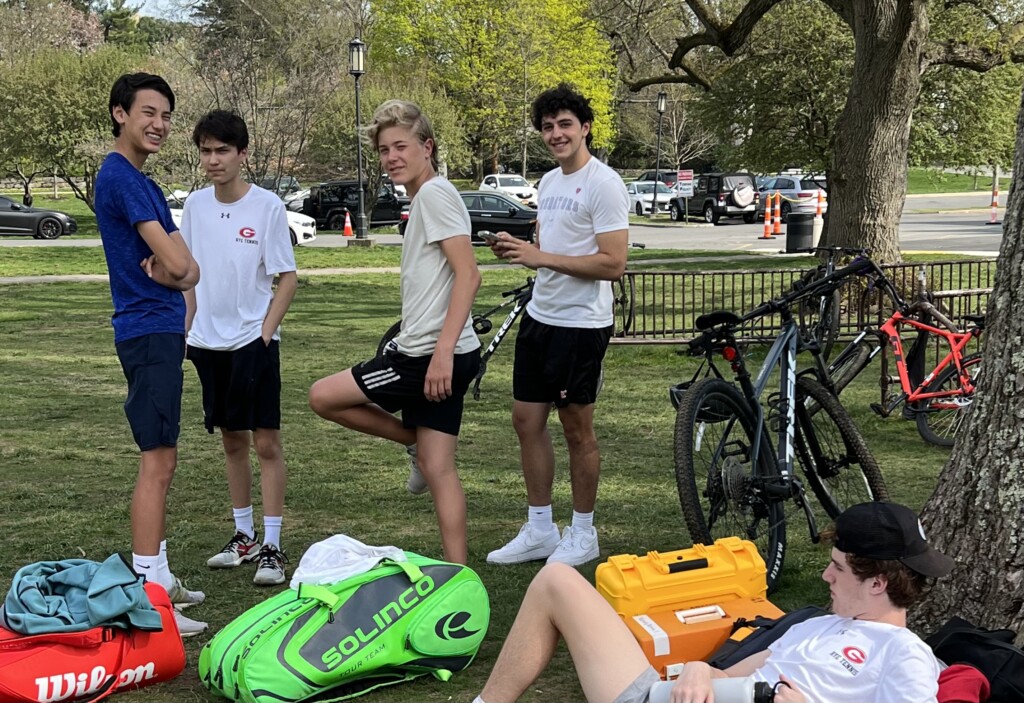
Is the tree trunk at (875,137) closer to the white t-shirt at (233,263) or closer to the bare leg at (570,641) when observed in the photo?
the white t-shirt at (233,263)

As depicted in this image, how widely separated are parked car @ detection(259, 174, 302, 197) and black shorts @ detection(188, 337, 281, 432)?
673 inches

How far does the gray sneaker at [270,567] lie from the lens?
16.5 ft

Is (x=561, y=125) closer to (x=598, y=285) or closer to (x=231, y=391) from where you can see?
(x=598, y=285)

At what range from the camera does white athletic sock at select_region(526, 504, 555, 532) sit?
18.1 feet

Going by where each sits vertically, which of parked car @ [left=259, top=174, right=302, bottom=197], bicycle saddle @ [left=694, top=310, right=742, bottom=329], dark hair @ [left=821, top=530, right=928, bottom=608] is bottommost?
dark hair @ [left=821, top=530, right=928, bottom=608]

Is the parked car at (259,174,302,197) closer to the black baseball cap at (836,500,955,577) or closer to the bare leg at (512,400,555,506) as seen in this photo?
the bare leg at (512,400,555,506)

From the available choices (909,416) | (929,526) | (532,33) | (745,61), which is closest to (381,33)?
(532,33)

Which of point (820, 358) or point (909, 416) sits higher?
point (820, 358)

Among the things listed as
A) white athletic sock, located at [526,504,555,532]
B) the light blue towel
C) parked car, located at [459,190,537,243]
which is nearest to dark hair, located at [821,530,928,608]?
the light blue towel

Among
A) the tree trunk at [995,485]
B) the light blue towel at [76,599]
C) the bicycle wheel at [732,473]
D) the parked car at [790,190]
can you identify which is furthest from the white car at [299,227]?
the tree trunk at [995,485]

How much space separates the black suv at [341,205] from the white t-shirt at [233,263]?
29939 mm

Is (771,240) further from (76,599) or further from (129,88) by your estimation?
(76,599)

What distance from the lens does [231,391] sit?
202 inches

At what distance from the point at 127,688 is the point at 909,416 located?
581 centimetres
